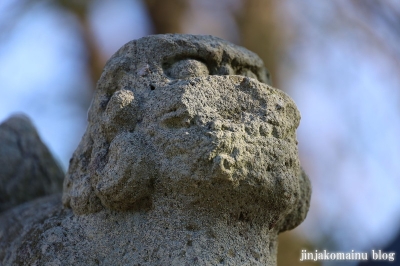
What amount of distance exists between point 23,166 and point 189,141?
36.9 inches

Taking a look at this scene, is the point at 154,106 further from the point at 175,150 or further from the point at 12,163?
the point at 12,163

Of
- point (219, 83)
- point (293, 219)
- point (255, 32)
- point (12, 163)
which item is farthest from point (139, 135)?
point (255, 32)

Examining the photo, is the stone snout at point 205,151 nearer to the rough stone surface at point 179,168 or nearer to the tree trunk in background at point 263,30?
the rough stone surface at point 179,168

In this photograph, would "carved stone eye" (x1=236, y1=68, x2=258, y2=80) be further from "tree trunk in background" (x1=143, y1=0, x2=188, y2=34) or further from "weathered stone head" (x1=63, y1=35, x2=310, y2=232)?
"tree trunk in background" (x1=143, y1=0, x2=188, y2=34)

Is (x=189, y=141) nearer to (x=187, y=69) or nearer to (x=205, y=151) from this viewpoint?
(x=205, y=151)

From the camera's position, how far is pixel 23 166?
66.5 inches

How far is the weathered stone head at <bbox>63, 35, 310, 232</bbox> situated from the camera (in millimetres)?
927

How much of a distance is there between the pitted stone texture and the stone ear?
0.90 m

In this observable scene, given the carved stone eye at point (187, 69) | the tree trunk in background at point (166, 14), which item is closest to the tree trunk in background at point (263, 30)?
the tree trunk in background at point (166, 14)

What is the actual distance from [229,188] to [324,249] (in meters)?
2.16

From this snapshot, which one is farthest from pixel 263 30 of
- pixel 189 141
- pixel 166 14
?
pixel 189 141

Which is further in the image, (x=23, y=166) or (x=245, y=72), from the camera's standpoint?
(x=23, y=166)

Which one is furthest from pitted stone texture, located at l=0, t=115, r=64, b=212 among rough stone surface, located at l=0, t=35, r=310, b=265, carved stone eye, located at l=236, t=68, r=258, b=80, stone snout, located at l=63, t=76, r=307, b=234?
carved stone eye, located at l=236, t=68, r=258, b=80

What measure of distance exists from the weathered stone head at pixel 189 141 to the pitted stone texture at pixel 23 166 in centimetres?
65
